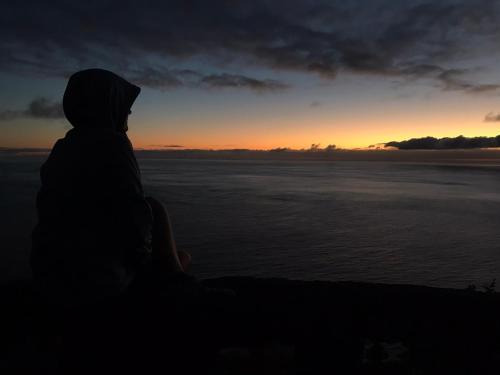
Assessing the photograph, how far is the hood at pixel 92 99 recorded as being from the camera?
2088 mm

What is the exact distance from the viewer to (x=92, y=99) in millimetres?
2078

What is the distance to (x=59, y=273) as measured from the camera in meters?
1.92

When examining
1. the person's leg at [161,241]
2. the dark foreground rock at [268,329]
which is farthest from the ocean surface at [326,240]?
the person's leg at [161,241]

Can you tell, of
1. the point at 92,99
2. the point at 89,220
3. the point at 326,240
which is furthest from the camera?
the point at 326,240

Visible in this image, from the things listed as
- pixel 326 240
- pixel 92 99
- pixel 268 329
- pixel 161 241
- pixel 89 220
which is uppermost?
pixel 92 99

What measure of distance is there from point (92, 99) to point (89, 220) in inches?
24.4

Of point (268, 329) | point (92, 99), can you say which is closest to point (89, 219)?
point (92, 99)

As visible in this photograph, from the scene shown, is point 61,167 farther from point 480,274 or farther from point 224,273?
point 480,274

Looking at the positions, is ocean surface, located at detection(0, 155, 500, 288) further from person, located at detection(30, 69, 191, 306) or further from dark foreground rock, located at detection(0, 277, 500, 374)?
person, located at detection(30, 69, 191, 306)

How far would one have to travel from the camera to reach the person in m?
1.88

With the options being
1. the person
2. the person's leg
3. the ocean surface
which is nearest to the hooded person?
the person

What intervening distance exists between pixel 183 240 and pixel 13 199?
19365mm

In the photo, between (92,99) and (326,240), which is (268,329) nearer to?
(92,99)

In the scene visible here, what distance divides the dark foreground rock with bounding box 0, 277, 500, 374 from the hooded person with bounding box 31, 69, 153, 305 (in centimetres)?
17
